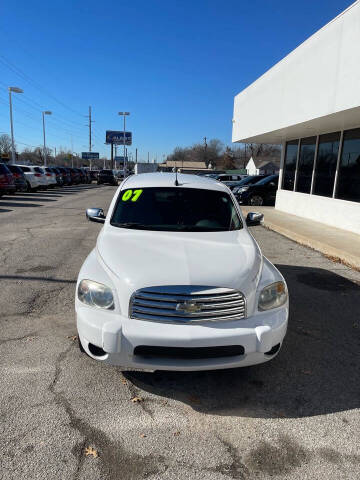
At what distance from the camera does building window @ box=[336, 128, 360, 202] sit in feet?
34.2

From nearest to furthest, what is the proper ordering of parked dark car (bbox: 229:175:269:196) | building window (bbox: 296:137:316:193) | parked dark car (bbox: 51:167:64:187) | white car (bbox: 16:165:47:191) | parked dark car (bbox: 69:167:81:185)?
building window (bbox: 296:137:316:193), parked dark car (bbox: 229:175:269:196), white car (bbox: 16:165:47:191), parked dark car (bbox: 51:167:64:187), parked dark car (bbox: 69:167:81:185)

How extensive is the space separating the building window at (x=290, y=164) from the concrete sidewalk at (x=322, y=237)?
10.3 feet

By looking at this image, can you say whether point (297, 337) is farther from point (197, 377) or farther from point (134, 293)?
point (134, 293)

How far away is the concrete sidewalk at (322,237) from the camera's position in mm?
7496

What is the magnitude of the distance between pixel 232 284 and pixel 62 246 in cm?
618

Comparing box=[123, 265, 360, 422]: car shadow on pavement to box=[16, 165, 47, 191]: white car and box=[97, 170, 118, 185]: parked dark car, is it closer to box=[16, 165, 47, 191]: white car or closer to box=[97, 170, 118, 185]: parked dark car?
box=[16, 165, 47, 191]: white car

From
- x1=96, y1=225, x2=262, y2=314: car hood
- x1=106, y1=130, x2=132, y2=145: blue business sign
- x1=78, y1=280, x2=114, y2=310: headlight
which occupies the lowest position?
x1=78, y1=280, x2=114, y2=310: headlight

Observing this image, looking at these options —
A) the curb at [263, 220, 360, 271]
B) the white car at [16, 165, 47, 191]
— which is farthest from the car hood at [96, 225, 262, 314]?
the white car at [16, 165, 47, 191]

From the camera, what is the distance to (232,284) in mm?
2809

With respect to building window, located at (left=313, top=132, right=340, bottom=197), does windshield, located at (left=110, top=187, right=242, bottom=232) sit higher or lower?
lower

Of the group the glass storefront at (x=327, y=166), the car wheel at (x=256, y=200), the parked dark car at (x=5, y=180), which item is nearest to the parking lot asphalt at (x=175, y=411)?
the glass storefront at (x=327, y=166)

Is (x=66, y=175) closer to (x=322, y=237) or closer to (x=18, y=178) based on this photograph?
(x=18, y=178)

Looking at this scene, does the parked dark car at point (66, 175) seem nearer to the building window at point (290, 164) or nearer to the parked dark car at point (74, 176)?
the parked dark car at point (74, 176)

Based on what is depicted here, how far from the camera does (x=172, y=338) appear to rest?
8.53ft
